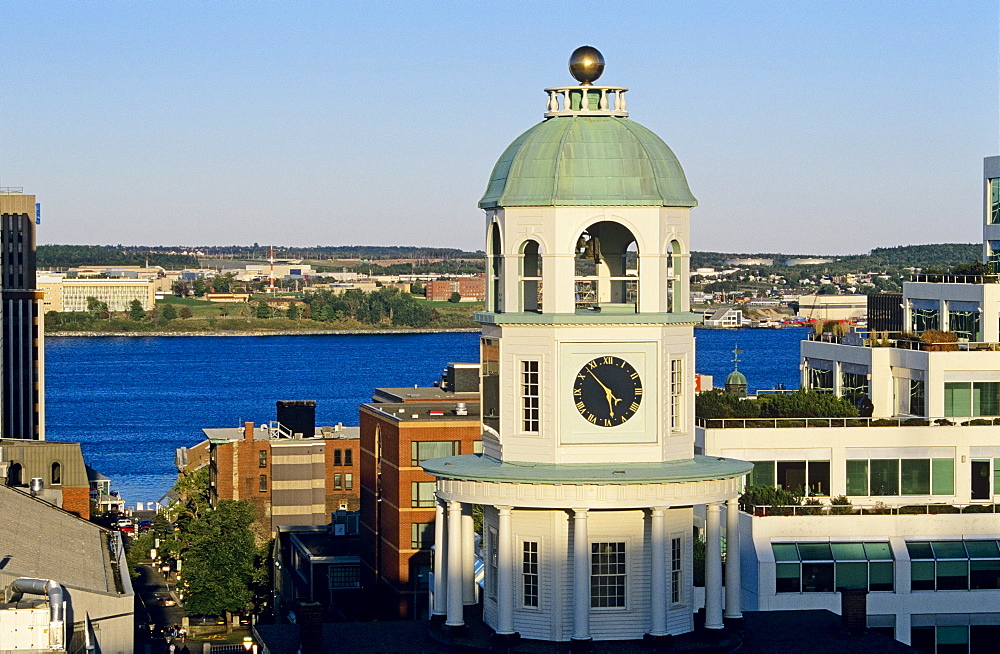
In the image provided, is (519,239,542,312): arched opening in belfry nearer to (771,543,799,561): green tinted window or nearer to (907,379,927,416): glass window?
(771,543,799,561): green tinted window

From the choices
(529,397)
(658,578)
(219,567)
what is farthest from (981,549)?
(219,567)

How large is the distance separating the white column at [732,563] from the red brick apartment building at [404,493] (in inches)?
1868

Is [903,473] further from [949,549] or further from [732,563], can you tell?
[732,563]

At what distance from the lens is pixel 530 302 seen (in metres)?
33.0

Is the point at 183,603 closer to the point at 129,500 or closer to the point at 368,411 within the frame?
the point at 368,411

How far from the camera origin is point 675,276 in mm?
31953

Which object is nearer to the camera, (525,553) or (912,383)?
(525,553)

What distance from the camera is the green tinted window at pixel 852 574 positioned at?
51188mm

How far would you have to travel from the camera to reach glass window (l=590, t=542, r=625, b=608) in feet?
101

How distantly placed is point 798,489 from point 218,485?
6876 centimetres

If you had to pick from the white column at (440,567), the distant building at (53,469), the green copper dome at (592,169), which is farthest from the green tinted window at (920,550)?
the distant building at (53,469)

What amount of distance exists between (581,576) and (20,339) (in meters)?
146

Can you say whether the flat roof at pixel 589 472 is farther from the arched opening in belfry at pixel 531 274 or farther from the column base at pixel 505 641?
the arched opening in belfry at pixel 531 274

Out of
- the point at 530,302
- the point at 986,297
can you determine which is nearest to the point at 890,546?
the point at 986,297
